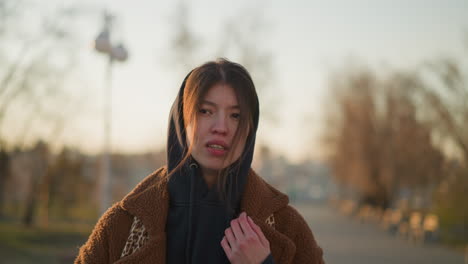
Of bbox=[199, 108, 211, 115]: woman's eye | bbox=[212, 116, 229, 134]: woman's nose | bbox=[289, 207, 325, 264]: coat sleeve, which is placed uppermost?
bbox=[199, 108, 211, 115]: woman's eye

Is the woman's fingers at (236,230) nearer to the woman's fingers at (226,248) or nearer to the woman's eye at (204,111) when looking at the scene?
the woman's fingers at (226,248)

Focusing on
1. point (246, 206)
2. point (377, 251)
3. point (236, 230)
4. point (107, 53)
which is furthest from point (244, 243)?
point (377, 251)

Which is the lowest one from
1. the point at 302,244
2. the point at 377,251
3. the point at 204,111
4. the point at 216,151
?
the point at 377,251

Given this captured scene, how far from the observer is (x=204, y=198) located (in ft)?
6.58

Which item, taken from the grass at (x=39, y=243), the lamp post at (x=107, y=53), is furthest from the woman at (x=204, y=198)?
the grass at (x=39, y=243)

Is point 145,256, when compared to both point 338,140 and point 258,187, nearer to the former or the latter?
point 258,187

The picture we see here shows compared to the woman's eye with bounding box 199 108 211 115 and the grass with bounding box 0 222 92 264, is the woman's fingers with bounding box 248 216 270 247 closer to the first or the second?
the woman's eye with bounding box 199 108 211 115

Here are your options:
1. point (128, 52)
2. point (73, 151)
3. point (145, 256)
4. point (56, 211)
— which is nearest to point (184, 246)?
point (145, 256)

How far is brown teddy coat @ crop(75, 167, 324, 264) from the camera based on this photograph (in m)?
1.96

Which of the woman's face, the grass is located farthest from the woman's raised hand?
the grass

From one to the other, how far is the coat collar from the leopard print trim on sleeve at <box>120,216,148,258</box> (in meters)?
0.03

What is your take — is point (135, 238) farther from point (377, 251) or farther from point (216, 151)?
point (377, 251)

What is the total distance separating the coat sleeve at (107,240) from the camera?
6.44 ft

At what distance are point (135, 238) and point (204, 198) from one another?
0.93 feet
